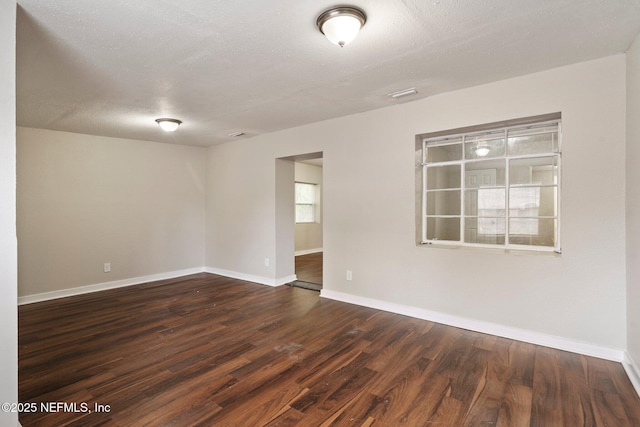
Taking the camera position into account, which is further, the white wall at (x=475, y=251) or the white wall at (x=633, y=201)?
the white wall at (x=475, y=251)

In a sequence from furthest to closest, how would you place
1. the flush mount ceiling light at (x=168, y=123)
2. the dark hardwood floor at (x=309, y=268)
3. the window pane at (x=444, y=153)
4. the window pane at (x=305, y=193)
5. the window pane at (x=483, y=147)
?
1. the window pane at (x=305, y=193)
2. the dark hardwood floor at (x=309, y=268)
3. the flush mount ceiling light at (x=168, y=123)
4. the window pane at (x=444, y=153)
5. the window pane at (x=483, y=147)

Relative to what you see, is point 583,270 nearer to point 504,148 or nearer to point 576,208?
point 576,208

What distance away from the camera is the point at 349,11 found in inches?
75.1

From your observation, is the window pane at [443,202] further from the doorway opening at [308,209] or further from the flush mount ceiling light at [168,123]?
the doorway opening at [308,209]

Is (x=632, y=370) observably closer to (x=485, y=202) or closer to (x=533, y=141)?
(x=485, y=202)

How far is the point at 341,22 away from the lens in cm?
193

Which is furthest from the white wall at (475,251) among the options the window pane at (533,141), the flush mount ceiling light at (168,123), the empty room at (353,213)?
the flush mount ceiling light at (168,123)

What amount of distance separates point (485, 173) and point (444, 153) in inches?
21.0

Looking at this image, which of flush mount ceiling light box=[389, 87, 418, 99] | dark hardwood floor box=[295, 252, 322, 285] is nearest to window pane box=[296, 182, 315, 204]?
dark hardwood floor box=[295, 252, 322, 285]

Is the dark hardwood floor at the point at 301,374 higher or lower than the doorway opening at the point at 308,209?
lower

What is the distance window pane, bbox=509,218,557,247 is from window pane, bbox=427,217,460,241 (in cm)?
57

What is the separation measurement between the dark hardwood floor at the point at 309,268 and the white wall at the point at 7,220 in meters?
3.97

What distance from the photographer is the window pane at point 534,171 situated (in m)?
3.08

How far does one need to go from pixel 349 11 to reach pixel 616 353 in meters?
3.39
